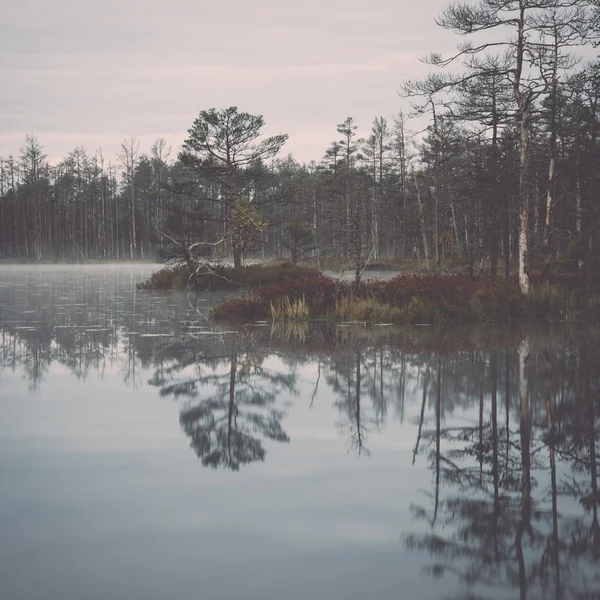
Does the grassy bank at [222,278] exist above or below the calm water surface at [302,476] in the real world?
above

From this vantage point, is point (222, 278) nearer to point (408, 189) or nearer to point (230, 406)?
point (230, 406)

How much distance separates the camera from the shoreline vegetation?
1753 cm

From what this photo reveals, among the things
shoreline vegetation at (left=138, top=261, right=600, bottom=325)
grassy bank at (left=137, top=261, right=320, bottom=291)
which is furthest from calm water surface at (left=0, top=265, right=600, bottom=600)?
grassy bank at (left=137, top=261, right=320, bottom=291)

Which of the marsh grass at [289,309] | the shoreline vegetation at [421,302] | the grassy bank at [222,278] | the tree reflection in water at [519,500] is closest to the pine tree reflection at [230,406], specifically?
the tree reflection in water at [519,500]

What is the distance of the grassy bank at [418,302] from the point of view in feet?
57.5

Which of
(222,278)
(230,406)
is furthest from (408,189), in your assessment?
(230,406)

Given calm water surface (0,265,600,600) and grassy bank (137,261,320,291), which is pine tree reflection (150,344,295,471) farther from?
grassy bank (137,261,320,291)

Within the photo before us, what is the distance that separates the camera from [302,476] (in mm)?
5504

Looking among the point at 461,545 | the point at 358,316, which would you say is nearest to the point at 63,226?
the point at 358,316

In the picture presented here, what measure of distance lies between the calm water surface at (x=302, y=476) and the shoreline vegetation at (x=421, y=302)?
5.59m

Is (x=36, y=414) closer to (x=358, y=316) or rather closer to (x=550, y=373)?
(x=550, y=373)

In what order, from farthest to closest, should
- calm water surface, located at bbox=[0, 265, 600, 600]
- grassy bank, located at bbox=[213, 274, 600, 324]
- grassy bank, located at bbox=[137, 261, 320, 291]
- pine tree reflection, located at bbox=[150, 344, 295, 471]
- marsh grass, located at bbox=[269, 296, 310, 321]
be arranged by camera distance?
1. grassy bank, located at bbox=[137, 261, 320, 291]
2. marsh grass, located at bbox=[269, 296, 310, 321]
3. grassy bank, located at bbox=[213, 274, 600, 324]
4. pine tree reflection, located at bbox=[150, 344, 295, 471]
5. calm water surface, located at bbox=[0, 265, 600, 600]

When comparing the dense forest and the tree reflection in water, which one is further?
the dense forest

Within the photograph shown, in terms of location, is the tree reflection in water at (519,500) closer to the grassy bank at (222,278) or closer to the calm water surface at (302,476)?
the calm water surface at (302,476)
